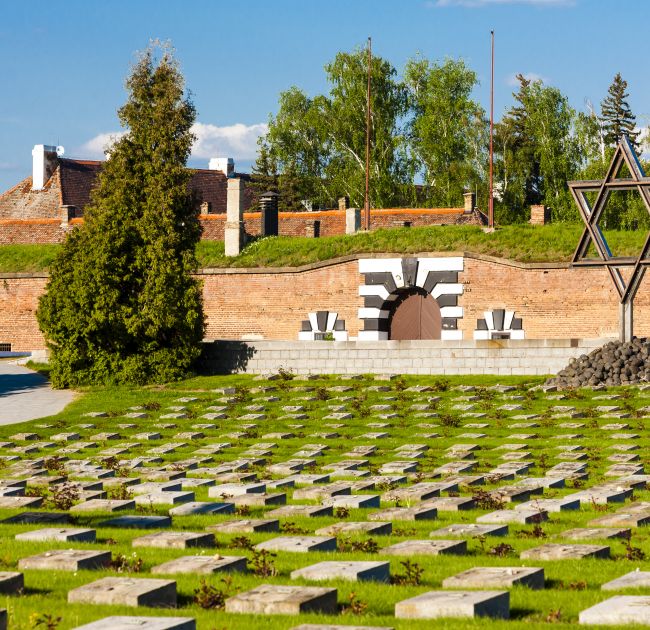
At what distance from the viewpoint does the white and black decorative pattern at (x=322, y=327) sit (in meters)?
41.3

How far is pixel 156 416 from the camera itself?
89.0 ft

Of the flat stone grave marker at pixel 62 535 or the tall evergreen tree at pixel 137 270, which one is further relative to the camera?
the tall evergreen tree at pixel 137 270

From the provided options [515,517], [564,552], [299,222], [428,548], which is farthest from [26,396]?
[564,552]

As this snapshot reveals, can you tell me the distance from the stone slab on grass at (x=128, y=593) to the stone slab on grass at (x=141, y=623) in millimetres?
762

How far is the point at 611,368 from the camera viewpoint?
94.2ft

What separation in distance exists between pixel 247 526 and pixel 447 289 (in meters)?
28.2

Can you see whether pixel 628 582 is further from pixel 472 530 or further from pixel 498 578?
pixel 472 530

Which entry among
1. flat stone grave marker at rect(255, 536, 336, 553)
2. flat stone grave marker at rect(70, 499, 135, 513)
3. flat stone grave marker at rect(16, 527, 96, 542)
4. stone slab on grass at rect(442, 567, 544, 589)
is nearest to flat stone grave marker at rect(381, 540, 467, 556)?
flat stone grave marker at rect(255, 536, 336, 553)

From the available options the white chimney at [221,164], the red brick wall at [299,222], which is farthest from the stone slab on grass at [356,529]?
the white chimney at [221,164]

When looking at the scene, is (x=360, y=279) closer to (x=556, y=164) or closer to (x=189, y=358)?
(x=189, y=358)

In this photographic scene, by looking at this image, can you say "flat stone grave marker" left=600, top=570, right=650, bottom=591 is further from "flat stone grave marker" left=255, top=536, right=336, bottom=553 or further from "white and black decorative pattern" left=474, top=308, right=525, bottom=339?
"white and black decorative pattern" left=474, top=308, right=525, bottom=339

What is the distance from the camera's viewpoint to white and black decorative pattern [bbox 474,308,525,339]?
38.7 m

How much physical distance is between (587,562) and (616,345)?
20087 millimetres

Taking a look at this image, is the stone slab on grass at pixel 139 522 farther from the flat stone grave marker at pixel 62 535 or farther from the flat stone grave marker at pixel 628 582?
the flat stone grave marker at pixel 628 582
